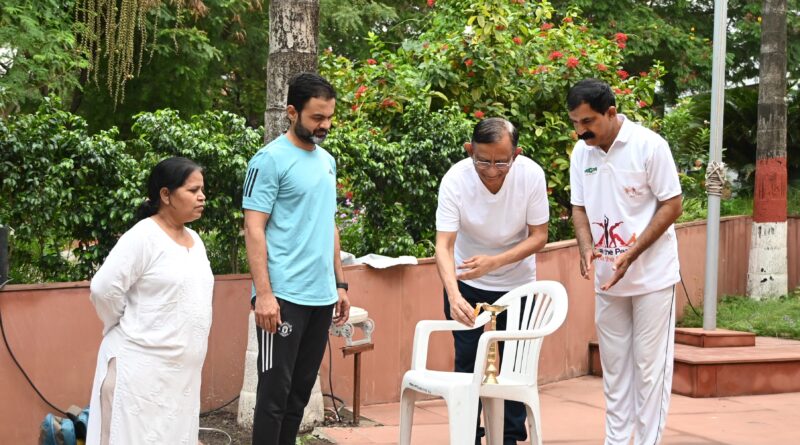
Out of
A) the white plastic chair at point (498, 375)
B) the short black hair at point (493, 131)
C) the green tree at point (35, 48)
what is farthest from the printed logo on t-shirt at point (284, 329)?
the green tree at point (35, 48)

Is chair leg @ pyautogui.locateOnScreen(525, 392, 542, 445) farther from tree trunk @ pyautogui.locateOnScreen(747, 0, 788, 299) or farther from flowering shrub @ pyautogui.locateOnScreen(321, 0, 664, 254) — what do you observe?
tree trunk @ pyautogui.locateOnScreen(747, 0, 788, 299)

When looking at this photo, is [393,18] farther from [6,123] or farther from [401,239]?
[6,123]

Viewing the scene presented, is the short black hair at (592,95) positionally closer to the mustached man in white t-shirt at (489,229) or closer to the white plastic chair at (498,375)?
the mustached man in white t-shirt at (489,229)

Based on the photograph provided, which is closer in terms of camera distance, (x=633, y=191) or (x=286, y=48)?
(x=633, y=191)

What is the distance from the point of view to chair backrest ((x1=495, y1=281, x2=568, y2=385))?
14.8 feet

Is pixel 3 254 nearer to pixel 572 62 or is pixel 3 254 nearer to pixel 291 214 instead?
pixel 291 214

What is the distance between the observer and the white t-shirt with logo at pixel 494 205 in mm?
4824

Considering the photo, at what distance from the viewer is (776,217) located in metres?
10.4

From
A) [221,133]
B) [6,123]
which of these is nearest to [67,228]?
[6,123]

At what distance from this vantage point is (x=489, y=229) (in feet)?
15.9

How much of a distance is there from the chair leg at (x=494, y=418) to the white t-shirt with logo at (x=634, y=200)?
2.45 feet

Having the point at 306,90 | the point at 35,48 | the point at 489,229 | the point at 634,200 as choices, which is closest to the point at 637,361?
the point at 634,200

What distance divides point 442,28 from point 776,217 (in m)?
3.89

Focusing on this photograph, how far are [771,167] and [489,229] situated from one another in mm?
6354
